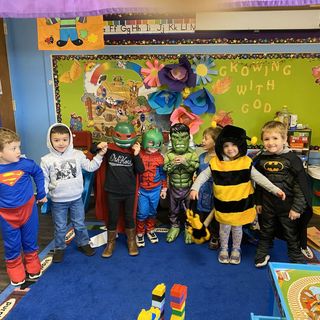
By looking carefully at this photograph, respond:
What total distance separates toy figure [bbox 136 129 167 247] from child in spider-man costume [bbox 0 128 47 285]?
0.87 meters

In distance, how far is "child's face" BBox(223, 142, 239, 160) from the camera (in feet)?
9.38

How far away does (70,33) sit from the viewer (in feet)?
12.2

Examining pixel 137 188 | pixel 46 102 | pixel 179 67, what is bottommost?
pixel 137 188

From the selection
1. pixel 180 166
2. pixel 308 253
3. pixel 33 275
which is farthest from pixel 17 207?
pixel 308 253

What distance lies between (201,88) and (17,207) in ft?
7.16

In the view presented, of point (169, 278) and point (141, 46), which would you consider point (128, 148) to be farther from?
point (141, 46)

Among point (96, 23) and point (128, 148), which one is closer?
point (128, 148)

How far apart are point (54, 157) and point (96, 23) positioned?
5.03ft

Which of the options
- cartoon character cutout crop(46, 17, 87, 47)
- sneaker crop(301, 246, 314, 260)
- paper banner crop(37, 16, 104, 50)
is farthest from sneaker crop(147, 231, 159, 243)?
cartoon character cutout crop(46, 17, 87, 47)

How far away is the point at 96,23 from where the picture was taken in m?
3.64

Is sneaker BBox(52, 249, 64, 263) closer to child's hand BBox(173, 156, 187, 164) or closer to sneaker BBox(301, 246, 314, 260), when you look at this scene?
child's hand BBox(173, 156, 187, 164)

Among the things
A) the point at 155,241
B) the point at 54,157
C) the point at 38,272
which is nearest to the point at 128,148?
the point at 54,157

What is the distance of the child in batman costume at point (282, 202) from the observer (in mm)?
2787

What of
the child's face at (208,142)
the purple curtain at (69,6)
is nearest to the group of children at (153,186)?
the child's face at (208,142)
